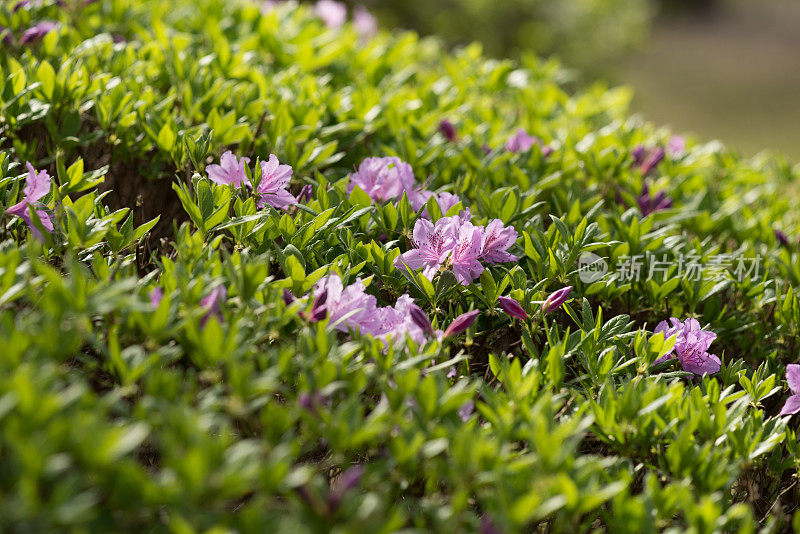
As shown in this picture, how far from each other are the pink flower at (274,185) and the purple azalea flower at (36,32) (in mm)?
1346

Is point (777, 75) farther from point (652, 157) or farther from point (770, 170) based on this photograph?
point (652, 157)

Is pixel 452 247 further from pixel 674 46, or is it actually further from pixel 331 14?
pixel 674 46

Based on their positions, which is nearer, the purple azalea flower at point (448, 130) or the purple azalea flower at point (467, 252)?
the purple azalea flower at point (467, 252)

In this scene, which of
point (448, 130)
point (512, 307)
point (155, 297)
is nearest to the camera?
point (155, 297)

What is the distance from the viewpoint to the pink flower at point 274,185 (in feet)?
6.69

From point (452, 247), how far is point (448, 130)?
1.13m

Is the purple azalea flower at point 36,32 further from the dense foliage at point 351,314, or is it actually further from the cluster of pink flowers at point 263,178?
the cluster of pink flowers at point 263,178

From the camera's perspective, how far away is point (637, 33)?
994 centimetres

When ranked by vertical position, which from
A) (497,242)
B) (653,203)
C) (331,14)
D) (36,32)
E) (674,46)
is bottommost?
(674,46)

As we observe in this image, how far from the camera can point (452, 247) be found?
76.1 inches

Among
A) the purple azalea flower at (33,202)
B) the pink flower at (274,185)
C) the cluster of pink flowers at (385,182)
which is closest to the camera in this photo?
the purple azalea flower at (33,202)

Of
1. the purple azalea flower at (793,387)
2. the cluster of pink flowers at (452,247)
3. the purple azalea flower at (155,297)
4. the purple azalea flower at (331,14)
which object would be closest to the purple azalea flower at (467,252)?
the cluster of pink flowers at (452,247)

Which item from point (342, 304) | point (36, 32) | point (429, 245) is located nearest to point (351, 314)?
point (342, 304)

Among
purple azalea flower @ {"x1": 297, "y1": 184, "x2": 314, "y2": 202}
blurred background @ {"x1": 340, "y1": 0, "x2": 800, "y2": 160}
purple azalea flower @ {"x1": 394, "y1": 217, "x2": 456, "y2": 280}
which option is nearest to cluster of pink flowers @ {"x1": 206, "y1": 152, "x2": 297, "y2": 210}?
purple azalea flower @ {"x1": 297, "y1": 184, "x2": 314, "y2": 202}
